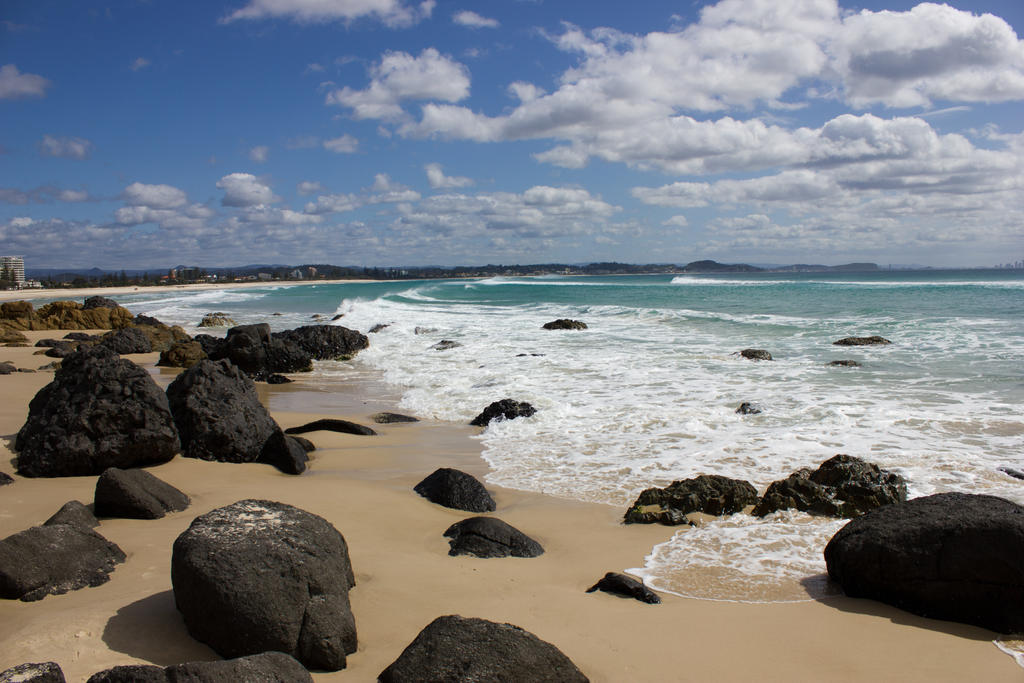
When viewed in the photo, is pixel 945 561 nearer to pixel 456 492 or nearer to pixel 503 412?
pixel 456 492

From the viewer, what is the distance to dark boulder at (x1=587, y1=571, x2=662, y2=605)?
4309 millimetres

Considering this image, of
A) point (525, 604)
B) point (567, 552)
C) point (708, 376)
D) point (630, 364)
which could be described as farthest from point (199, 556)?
point (630, 364)

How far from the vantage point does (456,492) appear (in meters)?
6.36

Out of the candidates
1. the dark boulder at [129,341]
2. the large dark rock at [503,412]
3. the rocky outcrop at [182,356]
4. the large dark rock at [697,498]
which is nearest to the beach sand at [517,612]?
the large dark rock at [697,498]

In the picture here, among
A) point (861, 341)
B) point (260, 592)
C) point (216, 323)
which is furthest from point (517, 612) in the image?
point (216, 323)

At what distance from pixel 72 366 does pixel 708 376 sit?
1102 centimetres

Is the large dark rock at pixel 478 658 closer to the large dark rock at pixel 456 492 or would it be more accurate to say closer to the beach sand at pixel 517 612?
the beach sand at pixel 517 612

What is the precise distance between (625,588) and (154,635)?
280 cm

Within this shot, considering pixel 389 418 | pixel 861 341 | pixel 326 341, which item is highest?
pixel 861 341

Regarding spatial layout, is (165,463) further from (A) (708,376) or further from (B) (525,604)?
(A) (708,376)

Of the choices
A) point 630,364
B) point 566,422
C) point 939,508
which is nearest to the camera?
point 939,508

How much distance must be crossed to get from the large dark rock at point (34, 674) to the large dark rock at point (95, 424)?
450 cm

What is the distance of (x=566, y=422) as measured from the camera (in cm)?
983

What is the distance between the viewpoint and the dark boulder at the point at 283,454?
23.9 feet
